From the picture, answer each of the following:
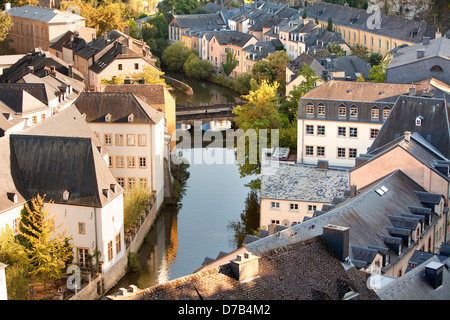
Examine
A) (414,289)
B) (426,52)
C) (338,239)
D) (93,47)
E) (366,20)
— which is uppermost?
(426,52)

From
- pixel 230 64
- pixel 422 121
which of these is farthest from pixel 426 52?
pixel 230 64

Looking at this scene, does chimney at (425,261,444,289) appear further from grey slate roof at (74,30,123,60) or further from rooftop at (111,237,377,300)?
grey slate roof at (74,30,123,60)

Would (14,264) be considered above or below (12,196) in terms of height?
below

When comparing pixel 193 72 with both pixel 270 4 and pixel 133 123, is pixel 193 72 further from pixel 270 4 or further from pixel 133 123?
pixel 133 123

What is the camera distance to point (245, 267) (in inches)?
859

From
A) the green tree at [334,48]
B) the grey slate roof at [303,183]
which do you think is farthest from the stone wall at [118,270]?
the green tree at [334,48]

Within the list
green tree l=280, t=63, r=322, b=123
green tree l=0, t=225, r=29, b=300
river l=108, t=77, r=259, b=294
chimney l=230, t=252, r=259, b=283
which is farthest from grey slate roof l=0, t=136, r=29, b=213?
green tree l=280, t=63, r=322, b=123

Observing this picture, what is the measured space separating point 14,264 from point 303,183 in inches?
595

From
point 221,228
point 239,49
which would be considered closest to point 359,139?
point 221,228

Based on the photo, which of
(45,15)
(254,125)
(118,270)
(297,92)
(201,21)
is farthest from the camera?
(201,21)

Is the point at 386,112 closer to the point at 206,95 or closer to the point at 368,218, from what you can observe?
the point at 368,218

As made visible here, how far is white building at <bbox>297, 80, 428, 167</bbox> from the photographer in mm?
49469

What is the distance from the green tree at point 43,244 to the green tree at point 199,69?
51.3 meters

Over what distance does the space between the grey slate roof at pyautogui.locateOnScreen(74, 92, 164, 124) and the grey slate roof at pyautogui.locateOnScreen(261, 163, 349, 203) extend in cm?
717
